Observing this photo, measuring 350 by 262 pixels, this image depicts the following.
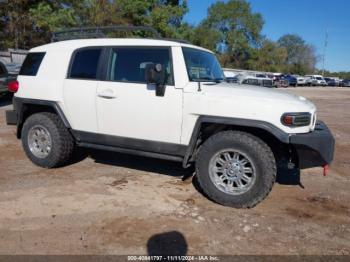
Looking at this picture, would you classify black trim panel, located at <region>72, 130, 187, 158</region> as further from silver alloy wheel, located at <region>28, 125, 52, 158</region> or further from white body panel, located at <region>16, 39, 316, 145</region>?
silver alloy wheel, located at <region>28, 125, 52, 158</region>

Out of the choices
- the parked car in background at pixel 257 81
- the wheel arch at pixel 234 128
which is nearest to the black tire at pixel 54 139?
the wheel arch at pixel 234 128

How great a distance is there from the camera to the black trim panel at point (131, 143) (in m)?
4.78

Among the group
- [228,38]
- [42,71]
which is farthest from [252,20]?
[42,71]

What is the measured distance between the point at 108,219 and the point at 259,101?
2.17 m

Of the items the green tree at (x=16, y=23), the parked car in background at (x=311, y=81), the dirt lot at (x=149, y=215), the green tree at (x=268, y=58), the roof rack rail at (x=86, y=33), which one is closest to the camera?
the dirt lot at (x=149, y=215)

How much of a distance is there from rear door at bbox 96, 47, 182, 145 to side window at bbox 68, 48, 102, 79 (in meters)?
0.24

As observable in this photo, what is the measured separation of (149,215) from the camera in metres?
4.18

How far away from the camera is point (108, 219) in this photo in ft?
13.2

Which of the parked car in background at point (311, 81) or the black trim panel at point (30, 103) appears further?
the parked car in background at point (311, 81)

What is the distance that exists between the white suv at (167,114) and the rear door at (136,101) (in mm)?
14

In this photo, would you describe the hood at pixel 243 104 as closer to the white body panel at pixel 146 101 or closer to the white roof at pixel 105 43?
the white body panel at pixel 146 101

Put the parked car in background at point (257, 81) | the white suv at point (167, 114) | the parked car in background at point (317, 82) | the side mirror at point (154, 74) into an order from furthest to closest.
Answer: the parked car in background at point (317, 82) → the parked car in background at point (257, 81) → the side mirror at point (154, 74) → the white suv at point (167, 114)

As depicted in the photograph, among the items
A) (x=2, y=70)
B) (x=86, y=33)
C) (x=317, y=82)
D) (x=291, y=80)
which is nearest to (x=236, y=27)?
(x=317, y=82)

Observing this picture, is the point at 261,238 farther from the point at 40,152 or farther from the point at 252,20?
the point at 252,20
